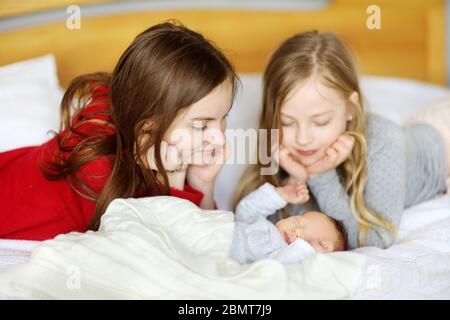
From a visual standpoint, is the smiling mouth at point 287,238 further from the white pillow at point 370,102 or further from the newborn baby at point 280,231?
the white pillow at point 370,102

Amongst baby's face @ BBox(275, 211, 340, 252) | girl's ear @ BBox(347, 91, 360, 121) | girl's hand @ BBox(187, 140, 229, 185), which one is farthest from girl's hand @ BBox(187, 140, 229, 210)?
girl's ear @ BBox(347, 91, 360, 121)

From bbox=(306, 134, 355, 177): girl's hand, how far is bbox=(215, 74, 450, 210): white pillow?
0.91ft

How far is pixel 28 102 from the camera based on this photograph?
5.55 feet

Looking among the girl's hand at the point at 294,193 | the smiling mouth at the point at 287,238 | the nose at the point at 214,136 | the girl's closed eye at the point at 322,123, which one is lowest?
the smiling mouth at the point at 287,238

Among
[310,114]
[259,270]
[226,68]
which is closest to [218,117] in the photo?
[226,68]

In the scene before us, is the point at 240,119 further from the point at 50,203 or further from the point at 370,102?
the point at 50,203

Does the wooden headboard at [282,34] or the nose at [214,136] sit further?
the wooden headboard at [282,34]

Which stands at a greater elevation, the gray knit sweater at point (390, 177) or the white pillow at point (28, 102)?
the white pillow at point (28, 102)

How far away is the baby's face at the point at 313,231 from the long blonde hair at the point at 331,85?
94mm

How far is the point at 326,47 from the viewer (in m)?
1.53

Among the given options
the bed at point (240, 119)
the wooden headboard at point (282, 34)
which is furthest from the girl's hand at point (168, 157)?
the wooden headboard at point (282, 34)

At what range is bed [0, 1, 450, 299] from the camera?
1095 mm

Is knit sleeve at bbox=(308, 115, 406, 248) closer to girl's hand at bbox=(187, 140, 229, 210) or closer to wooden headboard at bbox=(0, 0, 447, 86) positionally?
girl's hand at bbox=(187, 140, 229, 210)

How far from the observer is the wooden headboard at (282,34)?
6.85 feet
